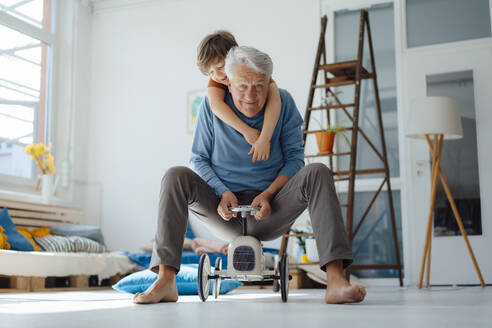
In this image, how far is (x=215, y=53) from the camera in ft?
7.50

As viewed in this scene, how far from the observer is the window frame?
16.9 feet

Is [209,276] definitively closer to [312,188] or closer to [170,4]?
[312,188]

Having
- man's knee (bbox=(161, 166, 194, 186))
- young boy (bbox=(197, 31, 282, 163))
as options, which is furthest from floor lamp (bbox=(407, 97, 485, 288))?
man's knee (bbox=(161, 166, 194, 186))

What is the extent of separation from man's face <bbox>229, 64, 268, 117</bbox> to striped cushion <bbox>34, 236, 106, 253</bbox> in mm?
2679

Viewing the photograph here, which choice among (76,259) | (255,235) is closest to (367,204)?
(76,259)

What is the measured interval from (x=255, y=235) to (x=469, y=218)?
117 inches

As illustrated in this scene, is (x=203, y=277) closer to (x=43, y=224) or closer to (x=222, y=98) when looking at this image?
(x=222, y=98)

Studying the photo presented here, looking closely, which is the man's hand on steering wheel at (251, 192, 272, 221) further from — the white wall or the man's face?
the white wall

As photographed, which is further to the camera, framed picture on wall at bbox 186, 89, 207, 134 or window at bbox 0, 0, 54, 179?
framed picture on wall at bbox 186, 89, 207, 134

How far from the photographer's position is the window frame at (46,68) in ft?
16.9

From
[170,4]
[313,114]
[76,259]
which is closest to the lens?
[76,259]

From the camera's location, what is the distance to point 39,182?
536 cm

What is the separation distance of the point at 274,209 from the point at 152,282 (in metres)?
0.99

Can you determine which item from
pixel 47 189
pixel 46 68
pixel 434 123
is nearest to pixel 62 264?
pixel 47 189
